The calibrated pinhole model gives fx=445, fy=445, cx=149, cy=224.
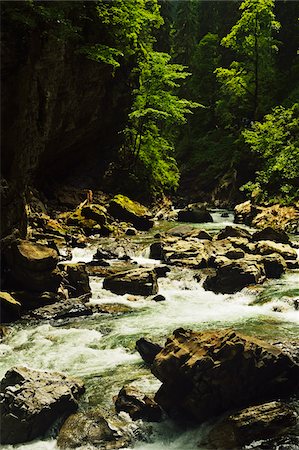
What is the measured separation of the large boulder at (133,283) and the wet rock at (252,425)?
297 inches

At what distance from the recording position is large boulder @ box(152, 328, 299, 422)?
6945 millimetres

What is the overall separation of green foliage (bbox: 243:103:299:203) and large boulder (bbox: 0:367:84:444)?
69.0 ft

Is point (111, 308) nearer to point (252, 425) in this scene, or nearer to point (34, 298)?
point (34, 298)

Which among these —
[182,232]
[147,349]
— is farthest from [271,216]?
[147,349]

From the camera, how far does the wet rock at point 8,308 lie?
11.6 m

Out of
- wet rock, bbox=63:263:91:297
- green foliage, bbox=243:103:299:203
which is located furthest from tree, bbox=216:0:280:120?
wet rock, bbox=63:263:91:297

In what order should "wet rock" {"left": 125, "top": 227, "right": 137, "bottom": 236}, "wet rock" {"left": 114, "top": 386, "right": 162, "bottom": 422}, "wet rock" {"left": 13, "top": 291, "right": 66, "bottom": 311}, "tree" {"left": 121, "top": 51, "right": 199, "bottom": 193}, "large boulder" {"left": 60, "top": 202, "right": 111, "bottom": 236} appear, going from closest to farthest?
"wet rock" {"left": 114, "top": 386, "right": 162, "bottom": 422} < "wet rock" {"left": 13, "top": 291, "right": 66, "bottom": 311} < "large boulder" {"left": 60, "top": 202, "right": 111, "bottom": 236} < "wet rock" {"left": 125, "top": 227, "right": 137, "bottom": 236} < "tree" {"left": 121, "top": 51, "right": 199, "bottom": 193}

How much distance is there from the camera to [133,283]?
1418cm

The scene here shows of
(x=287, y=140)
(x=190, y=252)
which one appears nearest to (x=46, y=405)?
(x=190, y=252)

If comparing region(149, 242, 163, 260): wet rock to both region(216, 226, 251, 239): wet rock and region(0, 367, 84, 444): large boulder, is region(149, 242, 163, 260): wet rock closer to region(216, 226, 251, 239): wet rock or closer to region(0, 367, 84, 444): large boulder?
region(216, 226, 251, 239): wet rock

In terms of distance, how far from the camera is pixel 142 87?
31047 mm

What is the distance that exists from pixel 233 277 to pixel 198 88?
3677 cm

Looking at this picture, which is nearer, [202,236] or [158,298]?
[158,298]

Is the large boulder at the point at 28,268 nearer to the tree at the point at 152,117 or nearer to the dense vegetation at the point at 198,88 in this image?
the dense vegetation at the point at 198,88
